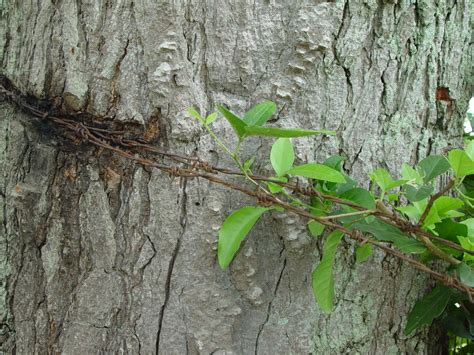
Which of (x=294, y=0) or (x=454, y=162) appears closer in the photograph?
(x=454, y=162)

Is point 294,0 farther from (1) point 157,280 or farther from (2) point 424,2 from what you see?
(1) point 157,280

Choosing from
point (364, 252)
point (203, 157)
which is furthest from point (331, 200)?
point (203, 157)

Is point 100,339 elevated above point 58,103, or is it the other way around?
point 58,103

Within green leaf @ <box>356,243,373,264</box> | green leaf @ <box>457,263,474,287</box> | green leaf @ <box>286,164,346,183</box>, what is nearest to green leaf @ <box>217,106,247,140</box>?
green leaf @ <box>286,164,346,183</box>

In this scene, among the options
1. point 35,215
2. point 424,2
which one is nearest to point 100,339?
point 35,215

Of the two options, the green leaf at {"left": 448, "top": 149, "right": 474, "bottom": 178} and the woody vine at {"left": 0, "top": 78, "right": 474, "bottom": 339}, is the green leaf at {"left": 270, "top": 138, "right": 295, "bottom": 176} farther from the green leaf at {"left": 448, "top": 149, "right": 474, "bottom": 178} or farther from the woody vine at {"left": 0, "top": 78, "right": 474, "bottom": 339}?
the green leaf at {"left": 448, "top": 149, "right": 474, "bottom": 178}

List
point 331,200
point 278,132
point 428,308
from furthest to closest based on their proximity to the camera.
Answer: point 428,308 < point 331,200 < point 278,132

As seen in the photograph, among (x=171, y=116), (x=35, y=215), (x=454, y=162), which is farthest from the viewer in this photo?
(x=35, y=215)

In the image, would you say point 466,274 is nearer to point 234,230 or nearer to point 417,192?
point 417,192
